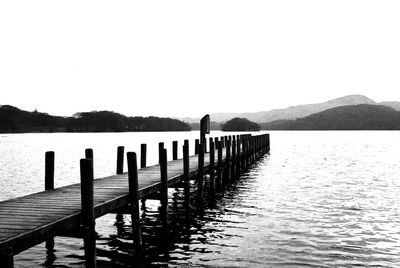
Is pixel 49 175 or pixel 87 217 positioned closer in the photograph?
pixel 87 217

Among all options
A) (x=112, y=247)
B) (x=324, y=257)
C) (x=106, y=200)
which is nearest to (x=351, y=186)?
(x=324, y=257)

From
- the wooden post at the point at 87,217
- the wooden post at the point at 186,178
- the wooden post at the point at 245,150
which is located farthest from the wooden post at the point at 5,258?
the wooden post at the point at 245,150

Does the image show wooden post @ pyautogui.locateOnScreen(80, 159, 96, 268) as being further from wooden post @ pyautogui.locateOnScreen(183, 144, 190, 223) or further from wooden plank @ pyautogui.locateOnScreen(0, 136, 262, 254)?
wooden post @ pyautogui.locateOnScreen(183, 144, 190, 223)

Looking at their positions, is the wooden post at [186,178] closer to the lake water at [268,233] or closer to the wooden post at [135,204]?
the lake water at [268,233]

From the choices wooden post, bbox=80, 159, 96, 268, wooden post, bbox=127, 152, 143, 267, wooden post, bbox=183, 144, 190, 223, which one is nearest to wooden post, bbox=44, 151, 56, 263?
wooden post, bbox=127, 152, 143, 267

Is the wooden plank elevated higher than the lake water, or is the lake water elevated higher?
the wooden plank

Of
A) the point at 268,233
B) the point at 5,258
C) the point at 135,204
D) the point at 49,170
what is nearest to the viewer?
the point at 5,258

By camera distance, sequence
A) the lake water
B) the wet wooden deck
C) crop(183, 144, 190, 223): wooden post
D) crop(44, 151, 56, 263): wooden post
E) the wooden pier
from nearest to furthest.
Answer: the wet wooden deck < the wooden pier < the lake water < crop(44, 151, 56, 263): wooden post < crop(183, 144, 190, 223): wooden post

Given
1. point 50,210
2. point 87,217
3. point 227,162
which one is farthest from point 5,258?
point 227,162

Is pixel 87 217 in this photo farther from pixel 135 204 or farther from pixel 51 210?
pixel 135 204

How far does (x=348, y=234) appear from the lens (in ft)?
41.7

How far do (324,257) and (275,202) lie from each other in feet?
26.8

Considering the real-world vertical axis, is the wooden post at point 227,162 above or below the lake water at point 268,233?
above

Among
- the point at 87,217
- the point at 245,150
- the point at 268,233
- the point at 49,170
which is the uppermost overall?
the point at 49,170
